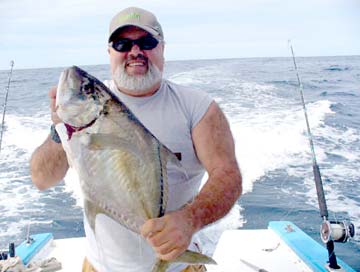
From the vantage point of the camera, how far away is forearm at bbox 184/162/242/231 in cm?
152

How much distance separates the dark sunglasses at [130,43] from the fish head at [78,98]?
1.69 feet

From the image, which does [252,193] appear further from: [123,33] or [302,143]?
[123,33]

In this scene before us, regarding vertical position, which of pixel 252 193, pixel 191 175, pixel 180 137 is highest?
pixel 180 137

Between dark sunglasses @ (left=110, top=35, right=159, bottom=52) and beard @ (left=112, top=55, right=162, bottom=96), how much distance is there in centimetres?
5

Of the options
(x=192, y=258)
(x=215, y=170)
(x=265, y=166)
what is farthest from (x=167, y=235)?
(x=265, y=166)

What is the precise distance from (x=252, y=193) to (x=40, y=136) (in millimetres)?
5158

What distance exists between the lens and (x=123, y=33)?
1.90 m

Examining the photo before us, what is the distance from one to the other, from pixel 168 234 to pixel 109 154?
302 millimetres

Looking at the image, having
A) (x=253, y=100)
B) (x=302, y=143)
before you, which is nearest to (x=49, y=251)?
(x=302, y=143)

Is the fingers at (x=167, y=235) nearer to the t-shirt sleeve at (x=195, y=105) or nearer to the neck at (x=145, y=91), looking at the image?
the t-shirt sleeve at (x=195, y=105)

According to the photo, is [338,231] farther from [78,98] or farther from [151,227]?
[78,98]

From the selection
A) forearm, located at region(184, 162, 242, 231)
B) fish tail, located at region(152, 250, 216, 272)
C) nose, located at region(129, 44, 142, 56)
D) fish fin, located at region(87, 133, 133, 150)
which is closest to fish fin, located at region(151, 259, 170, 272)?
fish tail, located at region(152, 250, 216, 272)

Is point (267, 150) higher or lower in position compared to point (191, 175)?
lower

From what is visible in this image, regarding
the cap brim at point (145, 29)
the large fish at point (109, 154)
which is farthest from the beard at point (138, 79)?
the large fish at point (109, 154)
